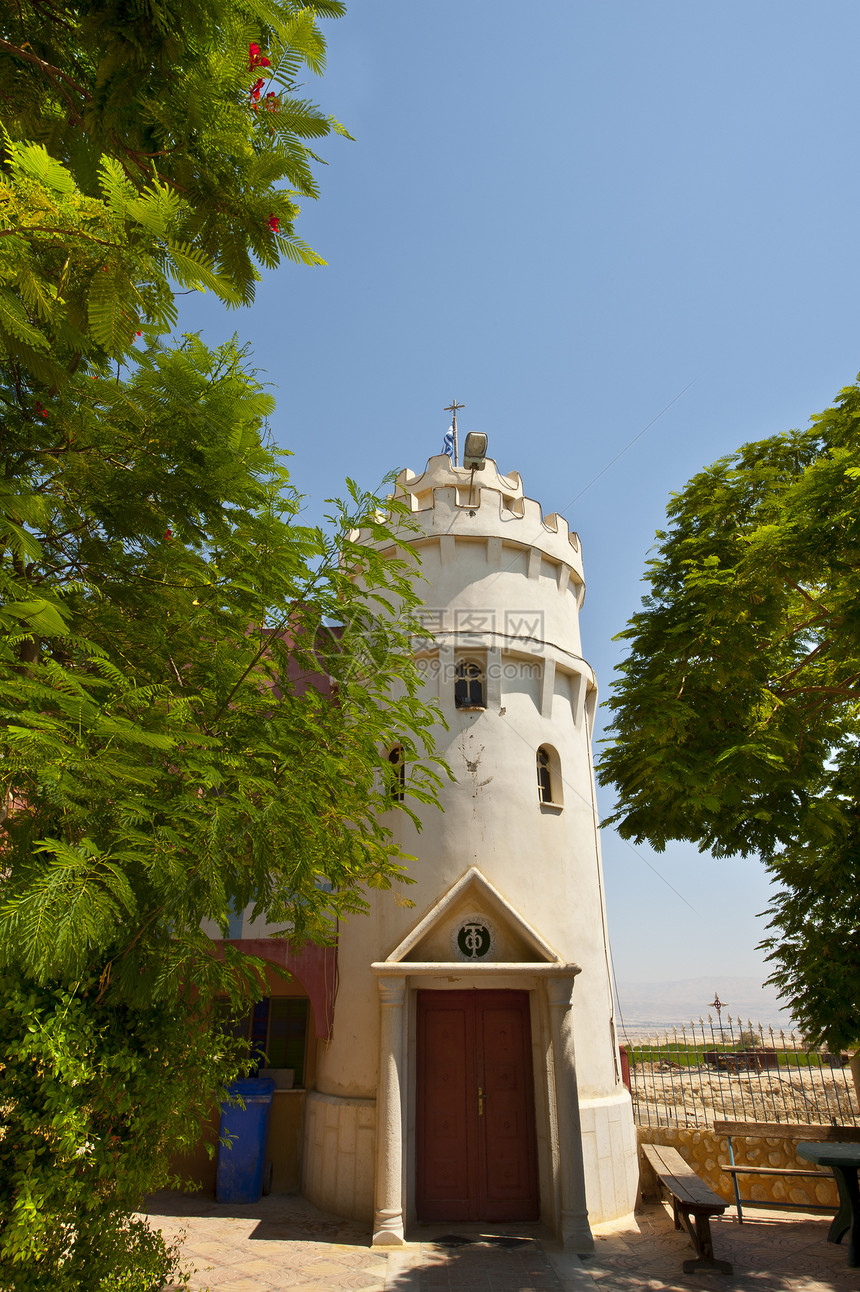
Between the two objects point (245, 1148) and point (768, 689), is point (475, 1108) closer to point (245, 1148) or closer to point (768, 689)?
point (245, 1148)

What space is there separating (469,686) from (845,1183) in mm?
7928

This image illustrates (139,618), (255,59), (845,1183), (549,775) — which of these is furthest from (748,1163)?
(255,59)

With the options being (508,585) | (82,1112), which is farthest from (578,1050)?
(82,1112)

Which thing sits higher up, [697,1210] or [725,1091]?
[697,1210]

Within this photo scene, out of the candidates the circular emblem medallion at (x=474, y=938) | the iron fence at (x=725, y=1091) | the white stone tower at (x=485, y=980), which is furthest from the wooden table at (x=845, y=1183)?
the circular emblem medallion at (x=474, y=938)

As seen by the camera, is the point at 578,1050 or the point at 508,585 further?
the point at 508,585

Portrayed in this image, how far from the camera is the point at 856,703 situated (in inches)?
401

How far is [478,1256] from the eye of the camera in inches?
327

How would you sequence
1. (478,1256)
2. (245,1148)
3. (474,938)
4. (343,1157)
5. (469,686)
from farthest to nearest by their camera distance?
(469,686) → (245,1148) → (474,938) → (343,1157) → (478,1256)

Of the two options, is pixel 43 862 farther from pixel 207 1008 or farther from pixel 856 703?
pixel 856 703

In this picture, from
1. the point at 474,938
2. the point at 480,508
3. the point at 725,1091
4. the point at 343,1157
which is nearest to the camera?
the point at 343,1157

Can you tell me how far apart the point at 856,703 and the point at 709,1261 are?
23.5 feet

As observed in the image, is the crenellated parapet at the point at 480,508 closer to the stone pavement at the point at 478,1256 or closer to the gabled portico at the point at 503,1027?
the gabled portico at the point at 503,1027

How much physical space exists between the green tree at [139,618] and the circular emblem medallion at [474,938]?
18.1 ft
